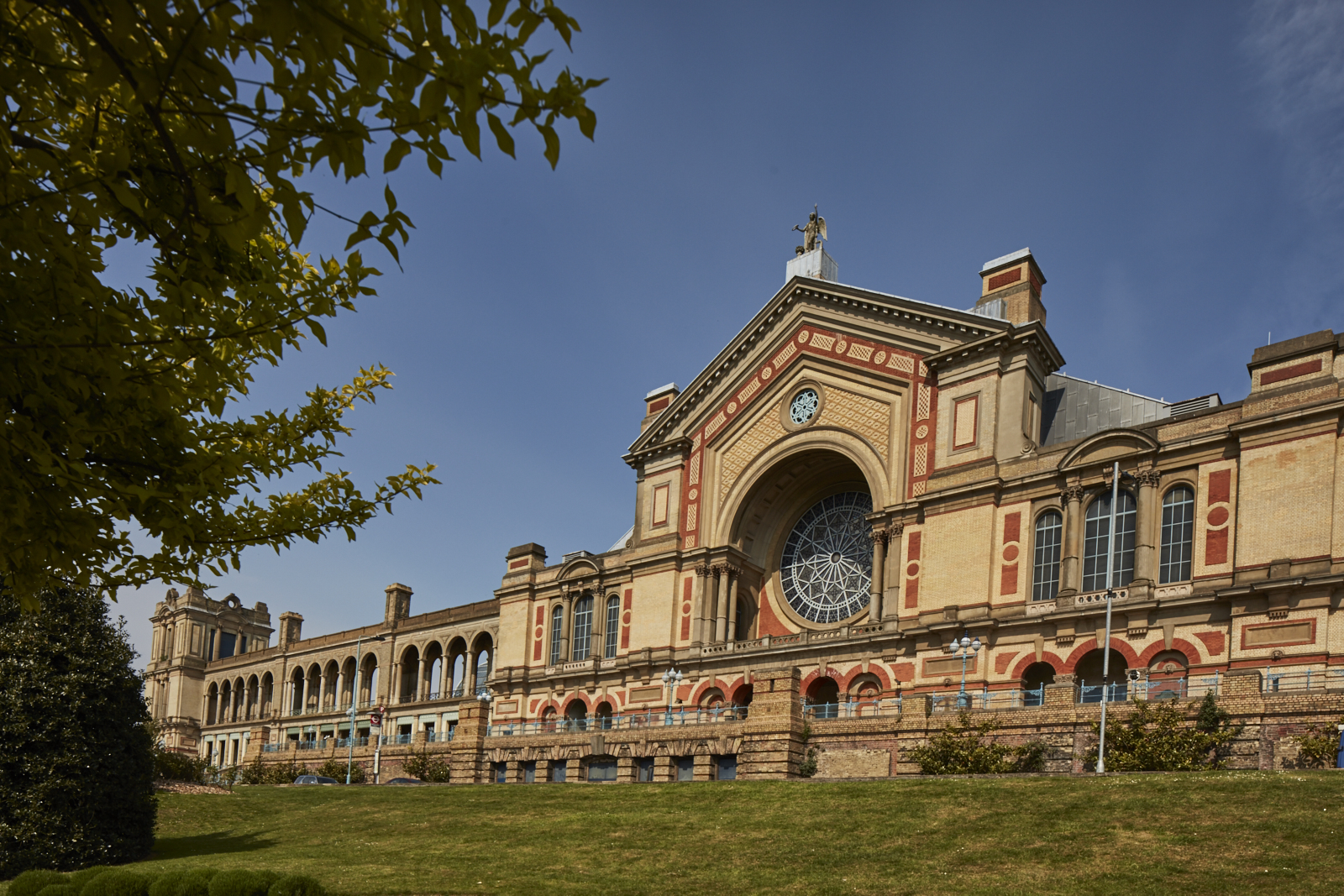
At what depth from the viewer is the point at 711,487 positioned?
48031 millimetres

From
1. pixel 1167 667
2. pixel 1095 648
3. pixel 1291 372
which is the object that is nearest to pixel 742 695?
pixel 1095 648

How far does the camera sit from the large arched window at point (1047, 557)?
36.2 meters

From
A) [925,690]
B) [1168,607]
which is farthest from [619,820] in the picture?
[1168,607]

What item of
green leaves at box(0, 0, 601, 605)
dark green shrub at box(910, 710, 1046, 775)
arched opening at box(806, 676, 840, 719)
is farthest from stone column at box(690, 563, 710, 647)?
green leaves at box(0, 0, 601, 605)

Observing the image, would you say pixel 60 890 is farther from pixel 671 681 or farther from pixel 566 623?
pixel 566 623

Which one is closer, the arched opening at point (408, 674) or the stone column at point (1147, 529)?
the stone column at point (1147, 529)

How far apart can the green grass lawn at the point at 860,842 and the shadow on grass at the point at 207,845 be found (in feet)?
0.41

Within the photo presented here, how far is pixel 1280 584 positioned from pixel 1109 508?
6.10m

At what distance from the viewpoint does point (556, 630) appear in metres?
53.1

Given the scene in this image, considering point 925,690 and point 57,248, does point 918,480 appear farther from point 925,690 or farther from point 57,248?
point 57,248

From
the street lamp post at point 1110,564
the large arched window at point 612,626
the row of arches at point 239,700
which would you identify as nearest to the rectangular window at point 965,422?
the street lamp post at point 1110,564

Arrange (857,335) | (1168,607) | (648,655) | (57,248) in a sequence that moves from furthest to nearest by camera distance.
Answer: (648,655), (857,335), (1168,607), (57,248)

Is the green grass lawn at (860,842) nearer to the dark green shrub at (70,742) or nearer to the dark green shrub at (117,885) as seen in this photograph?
the dark green shrub at (70,742)

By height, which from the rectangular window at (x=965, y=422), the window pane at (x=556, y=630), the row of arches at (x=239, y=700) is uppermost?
the rectangular window at (x=965, y=422)
